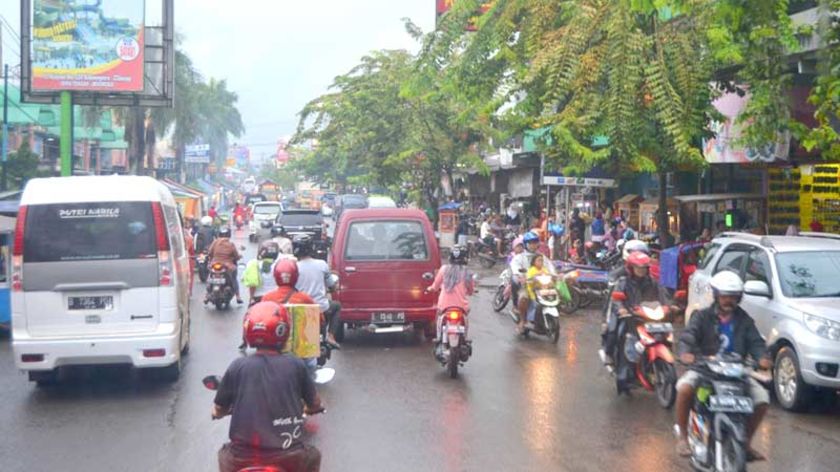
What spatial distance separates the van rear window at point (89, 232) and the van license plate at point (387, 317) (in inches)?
173

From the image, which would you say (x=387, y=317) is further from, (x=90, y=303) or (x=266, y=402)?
(x=266, y=402)

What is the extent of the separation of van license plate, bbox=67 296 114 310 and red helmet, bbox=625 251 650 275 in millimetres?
5564

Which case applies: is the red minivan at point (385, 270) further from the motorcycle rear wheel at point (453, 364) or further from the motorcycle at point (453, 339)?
the motorcycle rear wheel at point (453, 364)

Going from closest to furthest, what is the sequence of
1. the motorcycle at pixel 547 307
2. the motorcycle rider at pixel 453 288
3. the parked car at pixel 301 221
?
1. the motorcycle rider at pixel 453 288
2. the motorcycle at pixel 547 307
3. the parked car at pixel 301 221

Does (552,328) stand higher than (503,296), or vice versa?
(503,296)

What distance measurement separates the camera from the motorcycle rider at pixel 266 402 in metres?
4.96

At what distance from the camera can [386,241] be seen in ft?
47.9

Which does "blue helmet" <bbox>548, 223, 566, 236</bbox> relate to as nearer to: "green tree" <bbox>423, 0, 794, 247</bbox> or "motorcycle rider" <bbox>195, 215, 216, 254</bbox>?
"motorcycle rider" <bbox>195, 215, 216, 254</bbox>

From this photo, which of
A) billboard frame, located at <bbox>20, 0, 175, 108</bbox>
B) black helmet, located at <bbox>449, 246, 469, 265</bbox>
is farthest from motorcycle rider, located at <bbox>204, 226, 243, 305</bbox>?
billboard frame, located at <bbox>20, 0, 175, 108</bbox>

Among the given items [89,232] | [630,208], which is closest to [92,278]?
[89,232]

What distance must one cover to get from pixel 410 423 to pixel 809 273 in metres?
4.86

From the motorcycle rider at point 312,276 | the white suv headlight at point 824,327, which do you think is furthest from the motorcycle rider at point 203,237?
the white suv headlight at point 824,327

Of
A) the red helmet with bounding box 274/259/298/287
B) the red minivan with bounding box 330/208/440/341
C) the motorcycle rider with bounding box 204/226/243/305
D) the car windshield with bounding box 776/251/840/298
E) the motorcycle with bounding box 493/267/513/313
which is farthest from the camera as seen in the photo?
the motorcycle rider with bounding box 204/226/243/305

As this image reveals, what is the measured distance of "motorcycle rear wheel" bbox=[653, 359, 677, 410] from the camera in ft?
32.7
